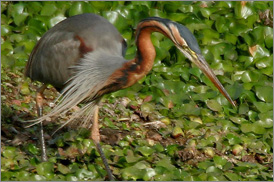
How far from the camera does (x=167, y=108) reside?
6684 millimetres

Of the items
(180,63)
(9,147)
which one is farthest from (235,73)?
(9,147)

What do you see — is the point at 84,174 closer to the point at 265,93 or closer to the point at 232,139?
the point at 232,139

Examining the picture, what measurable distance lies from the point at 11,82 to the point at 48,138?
877mm

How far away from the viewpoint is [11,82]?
6.67 meters

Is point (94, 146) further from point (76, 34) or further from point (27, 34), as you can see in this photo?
point (27, 34)

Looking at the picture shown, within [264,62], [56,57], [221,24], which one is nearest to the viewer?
[56,57]

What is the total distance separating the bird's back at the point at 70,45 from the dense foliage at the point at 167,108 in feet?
1.97

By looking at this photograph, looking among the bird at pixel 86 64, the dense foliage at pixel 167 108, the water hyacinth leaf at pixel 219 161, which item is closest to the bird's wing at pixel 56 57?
the bird at pixel 86 64

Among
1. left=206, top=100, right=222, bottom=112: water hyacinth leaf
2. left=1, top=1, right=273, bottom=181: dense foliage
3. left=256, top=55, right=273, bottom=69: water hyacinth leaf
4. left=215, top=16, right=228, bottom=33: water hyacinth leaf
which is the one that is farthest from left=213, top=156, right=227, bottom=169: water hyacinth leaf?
left=215, top=16, right=228, bottom=33: water hyacinth leaf

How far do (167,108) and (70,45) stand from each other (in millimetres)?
1440

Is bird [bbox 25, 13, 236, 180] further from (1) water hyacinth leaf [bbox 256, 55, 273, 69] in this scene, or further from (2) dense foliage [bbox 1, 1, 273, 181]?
(1) water hyacinth leaf [bbox 256, 55, 273, 69]

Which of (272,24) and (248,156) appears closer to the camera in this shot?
(248,156)

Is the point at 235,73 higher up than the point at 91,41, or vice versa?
the point at 91,41

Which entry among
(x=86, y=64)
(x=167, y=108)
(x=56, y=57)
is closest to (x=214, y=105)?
(x=167, y=108)
